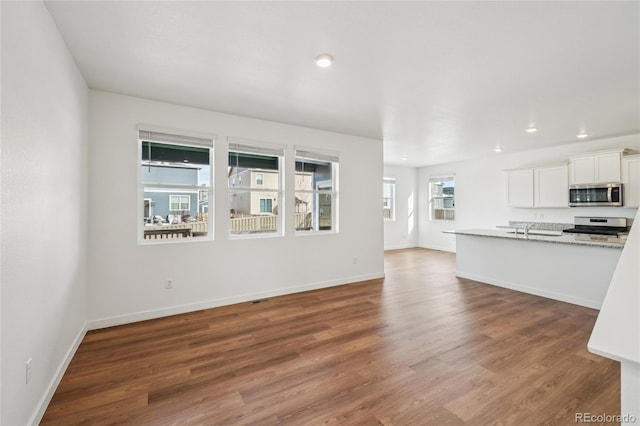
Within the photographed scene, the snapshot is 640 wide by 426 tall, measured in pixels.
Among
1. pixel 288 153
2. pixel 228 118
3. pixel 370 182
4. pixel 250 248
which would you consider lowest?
pixel 250 248

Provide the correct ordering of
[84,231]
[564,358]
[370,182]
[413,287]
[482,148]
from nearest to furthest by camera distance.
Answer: [564,358] → [84,231] → [413,287] → [370,182] → [482,148]

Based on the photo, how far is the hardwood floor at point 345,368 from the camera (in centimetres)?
191

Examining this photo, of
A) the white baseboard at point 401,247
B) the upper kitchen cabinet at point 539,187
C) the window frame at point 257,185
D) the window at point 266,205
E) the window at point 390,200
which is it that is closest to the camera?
the window frame at point 257,185

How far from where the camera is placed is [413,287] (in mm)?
4902

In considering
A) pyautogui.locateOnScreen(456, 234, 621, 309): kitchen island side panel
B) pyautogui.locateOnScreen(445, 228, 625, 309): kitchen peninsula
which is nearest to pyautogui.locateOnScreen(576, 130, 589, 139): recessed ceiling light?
pyautogui.locateOnScreen(445, 228, 625, 309): kitchen peninsula

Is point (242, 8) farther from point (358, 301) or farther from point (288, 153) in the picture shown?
point (358, 301)

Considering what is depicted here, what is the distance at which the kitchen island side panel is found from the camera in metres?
3.84

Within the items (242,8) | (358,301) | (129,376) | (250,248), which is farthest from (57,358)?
(358,301)

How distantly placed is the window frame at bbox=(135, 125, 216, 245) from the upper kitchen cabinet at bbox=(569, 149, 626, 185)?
22.2 feet

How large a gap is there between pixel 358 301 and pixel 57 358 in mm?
3257

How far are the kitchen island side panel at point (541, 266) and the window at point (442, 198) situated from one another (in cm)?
363

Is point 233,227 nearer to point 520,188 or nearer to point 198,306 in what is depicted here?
point 198,306

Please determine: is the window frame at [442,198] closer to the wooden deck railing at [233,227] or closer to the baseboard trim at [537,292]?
the baseboard trim at [537,292]

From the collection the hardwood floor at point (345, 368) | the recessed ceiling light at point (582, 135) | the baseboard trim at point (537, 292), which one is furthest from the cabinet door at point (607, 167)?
the hardwood floor at point (345, 368)
